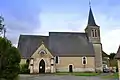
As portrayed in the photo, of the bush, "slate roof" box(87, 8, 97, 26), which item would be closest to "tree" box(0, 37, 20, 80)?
the bush

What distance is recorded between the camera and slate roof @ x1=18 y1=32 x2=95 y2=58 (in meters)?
50.6

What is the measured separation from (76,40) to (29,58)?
13.8 metres

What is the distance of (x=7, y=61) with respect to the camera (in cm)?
1608

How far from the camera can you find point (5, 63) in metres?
16.1

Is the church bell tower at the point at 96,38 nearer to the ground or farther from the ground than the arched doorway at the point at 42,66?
farther from the ground

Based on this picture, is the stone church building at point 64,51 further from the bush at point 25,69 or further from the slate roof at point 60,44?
the bush at point 25,69

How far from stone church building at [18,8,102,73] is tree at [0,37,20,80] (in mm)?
29464

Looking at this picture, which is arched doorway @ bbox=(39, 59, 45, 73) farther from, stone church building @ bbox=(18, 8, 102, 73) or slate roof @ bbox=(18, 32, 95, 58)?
slate roof @ bbox=(18, 32, 95, 58)

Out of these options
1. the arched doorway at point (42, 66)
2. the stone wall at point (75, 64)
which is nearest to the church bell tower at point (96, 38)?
the stone wall at point (75, 64)

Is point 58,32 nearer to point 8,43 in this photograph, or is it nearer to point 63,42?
point 63,42

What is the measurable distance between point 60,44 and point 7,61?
37.0 m

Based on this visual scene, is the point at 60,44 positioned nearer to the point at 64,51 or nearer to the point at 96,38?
the point at 64,51

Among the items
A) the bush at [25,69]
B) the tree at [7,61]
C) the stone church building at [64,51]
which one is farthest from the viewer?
the stone church building at [64,51]

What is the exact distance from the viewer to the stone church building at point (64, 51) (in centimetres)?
4666
